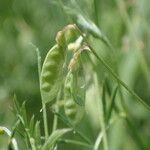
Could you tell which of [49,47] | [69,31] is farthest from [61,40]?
[49,47]

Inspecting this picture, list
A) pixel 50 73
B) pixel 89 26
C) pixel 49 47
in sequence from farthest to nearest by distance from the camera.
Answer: pixel 49 47 < pixel 89 26 < pixel 50 73

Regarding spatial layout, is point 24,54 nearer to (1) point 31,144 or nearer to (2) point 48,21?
(2) point 48,21

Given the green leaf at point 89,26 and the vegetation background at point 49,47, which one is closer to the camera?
the green leaf at point 89,26

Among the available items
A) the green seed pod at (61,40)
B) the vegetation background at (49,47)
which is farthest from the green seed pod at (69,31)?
the vegetation background at (49,47)

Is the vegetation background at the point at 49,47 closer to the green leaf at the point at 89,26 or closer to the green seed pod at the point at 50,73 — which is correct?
the green leaf at the point at 89,26

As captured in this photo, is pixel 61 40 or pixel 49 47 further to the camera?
pixel 49 47

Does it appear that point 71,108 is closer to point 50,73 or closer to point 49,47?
point 50,73

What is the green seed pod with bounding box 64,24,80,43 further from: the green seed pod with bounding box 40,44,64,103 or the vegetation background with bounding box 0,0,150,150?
the vegetation background with bounding box 0,0,150,150

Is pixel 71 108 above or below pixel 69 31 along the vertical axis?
below

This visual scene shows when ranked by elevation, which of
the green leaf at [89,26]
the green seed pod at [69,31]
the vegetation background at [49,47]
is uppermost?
the green seed pod at [69,31]

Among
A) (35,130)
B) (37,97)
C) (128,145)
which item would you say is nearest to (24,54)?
(37,97)
